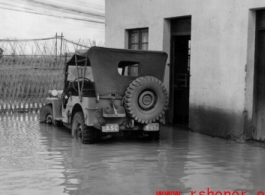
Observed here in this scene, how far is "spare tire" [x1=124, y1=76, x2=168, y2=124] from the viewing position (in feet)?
29.3

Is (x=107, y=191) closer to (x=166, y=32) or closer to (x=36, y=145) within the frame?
(x=36, y=145)

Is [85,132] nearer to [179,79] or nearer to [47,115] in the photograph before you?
[47,115]

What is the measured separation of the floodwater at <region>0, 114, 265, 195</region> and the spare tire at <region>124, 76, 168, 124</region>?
2.08 feet

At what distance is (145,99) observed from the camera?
9.05 meters

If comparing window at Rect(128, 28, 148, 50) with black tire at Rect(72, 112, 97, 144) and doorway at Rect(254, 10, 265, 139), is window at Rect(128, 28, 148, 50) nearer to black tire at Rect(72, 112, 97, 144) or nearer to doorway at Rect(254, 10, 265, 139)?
doorway at Rect(254, 10, 265, 139)

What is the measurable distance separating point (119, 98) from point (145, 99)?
0.53 meters

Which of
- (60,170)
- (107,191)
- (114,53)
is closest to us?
(107,191)

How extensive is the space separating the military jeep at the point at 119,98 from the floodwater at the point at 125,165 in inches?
15.7

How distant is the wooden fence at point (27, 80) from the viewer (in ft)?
49.0

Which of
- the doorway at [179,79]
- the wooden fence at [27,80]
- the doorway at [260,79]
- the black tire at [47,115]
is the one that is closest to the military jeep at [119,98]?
the doorway at [260,79]

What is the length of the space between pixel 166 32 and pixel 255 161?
18.8 ft

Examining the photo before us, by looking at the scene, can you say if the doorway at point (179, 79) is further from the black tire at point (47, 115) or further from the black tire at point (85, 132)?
the black tire at point (85, 132)

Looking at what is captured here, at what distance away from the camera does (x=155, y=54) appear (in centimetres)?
979

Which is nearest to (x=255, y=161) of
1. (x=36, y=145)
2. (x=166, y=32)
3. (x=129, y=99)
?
(x=129, y=99)
